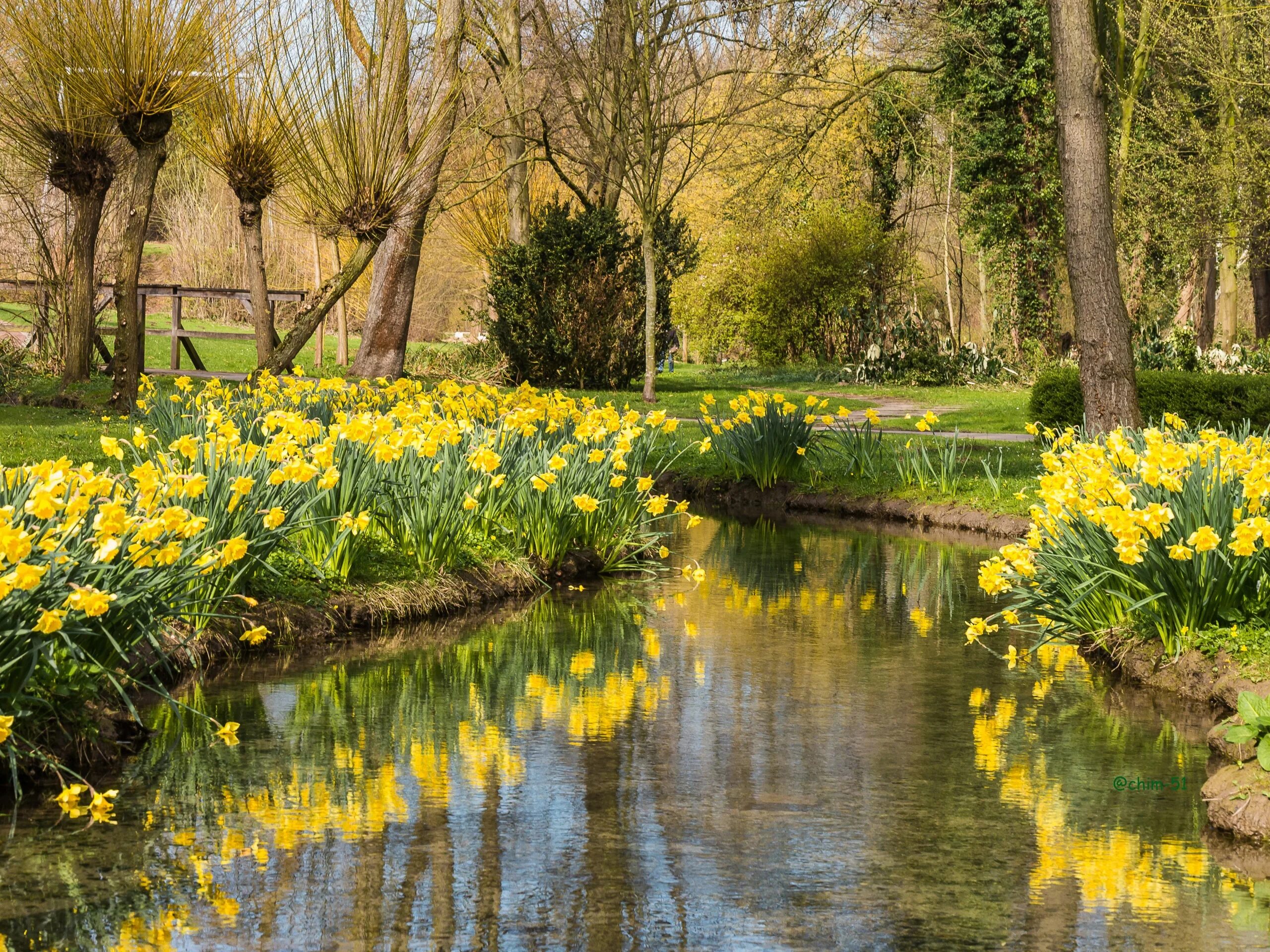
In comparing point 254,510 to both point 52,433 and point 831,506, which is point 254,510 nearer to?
point 831,506

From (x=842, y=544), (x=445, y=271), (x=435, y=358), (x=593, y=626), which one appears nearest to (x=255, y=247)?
(x=842, y=544)

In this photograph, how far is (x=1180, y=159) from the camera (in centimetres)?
2686

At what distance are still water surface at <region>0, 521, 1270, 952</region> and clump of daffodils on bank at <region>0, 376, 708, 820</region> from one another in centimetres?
39

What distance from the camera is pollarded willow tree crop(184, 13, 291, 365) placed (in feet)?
44.0

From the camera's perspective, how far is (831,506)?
12.8 metres

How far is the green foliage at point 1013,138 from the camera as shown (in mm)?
25734

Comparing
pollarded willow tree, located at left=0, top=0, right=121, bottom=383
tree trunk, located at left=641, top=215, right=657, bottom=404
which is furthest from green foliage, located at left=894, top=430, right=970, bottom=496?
pollarded willow tree, located at left=0, top=0, right=121, bottom=383

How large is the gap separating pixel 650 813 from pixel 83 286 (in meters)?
16.2

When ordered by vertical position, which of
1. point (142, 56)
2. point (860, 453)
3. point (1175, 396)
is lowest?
point (860, 453)

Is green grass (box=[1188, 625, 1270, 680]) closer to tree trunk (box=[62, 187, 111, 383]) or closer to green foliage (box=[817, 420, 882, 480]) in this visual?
green foliage (box=[817, 420, 882, 480])

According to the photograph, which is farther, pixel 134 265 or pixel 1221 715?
pixel 134 265

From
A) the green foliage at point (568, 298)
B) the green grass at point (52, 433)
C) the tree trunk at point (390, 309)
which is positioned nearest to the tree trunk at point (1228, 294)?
the green foliage at point (568, 298)

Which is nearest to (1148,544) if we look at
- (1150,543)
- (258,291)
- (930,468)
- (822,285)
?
(1150,543)

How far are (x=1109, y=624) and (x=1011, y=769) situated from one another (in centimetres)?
198
